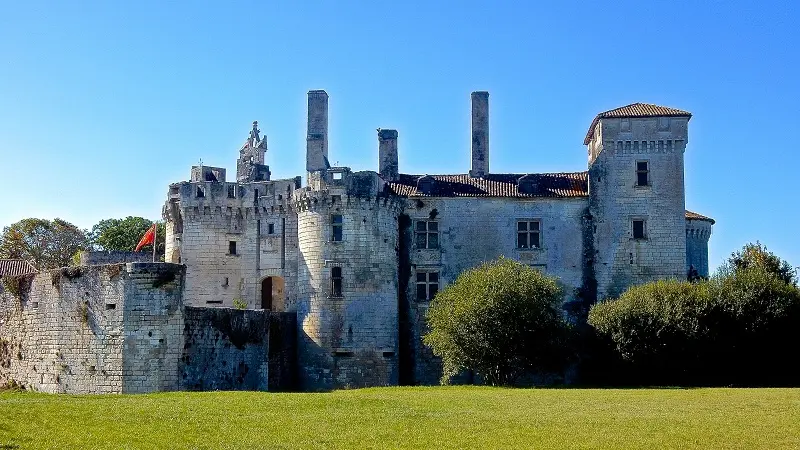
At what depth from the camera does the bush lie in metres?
36.2

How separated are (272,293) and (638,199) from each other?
17.4m

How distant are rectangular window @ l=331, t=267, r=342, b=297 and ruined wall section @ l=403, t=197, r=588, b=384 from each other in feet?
12.3

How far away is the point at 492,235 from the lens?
4200 cm

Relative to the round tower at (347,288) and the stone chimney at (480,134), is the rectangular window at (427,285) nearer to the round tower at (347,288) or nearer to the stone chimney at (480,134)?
the round tower at (347,288)

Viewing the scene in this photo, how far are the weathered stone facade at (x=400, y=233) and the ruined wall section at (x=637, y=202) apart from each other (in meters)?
0.05

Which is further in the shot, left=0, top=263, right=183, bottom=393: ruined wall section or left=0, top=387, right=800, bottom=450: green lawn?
left=0, top=263, right=183, bottom=393: ruined wall section

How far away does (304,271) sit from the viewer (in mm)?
39906

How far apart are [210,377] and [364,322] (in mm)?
7427

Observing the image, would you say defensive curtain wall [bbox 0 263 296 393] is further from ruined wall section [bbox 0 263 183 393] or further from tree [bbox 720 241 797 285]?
tree [bbox 720 241 797 285]

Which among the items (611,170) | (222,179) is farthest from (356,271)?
(611,170)

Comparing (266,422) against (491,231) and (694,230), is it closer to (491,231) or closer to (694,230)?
(491,231)

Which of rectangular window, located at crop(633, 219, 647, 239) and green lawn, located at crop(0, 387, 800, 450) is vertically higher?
rectangular window, located at crop(633, 219, 647, 239)

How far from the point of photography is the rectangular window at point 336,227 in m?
39.6

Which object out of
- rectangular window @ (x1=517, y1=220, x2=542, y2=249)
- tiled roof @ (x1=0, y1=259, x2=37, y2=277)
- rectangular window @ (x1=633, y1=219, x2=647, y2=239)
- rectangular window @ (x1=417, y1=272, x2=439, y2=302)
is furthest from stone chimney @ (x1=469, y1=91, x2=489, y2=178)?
tiled roof @ (x1=0, y1=259, x2=37, y2=277)
